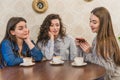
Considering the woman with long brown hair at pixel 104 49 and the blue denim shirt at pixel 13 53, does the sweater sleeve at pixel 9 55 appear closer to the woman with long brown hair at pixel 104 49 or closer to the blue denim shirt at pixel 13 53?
the blue denim shirt at pixel 13 53

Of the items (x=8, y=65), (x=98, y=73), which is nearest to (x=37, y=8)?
(x=8, y=65)

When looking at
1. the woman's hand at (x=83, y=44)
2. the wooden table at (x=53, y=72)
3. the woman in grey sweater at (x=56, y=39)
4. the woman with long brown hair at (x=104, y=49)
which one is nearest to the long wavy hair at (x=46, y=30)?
the woman in grey sweater at (x=56, y=39)

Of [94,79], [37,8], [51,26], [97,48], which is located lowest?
[94,79]

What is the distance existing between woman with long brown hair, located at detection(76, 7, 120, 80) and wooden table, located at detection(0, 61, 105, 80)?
163 mm

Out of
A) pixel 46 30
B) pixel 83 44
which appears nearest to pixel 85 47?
pixel 83 44

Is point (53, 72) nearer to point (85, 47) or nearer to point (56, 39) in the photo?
point (85, 47)

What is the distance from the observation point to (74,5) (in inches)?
→ 123

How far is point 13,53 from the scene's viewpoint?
2402mm

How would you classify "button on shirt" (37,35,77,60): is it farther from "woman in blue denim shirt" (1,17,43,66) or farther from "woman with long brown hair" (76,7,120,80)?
"woman with long brown hair" (76,7,120,80)

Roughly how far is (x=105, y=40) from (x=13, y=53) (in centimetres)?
86

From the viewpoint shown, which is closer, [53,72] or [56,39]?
[53,72]

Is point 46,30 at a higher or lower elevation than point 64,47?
higher

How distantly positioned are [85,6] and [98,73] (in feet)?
4.88

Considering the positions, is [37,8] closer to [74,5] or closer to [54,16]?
[54,16]
